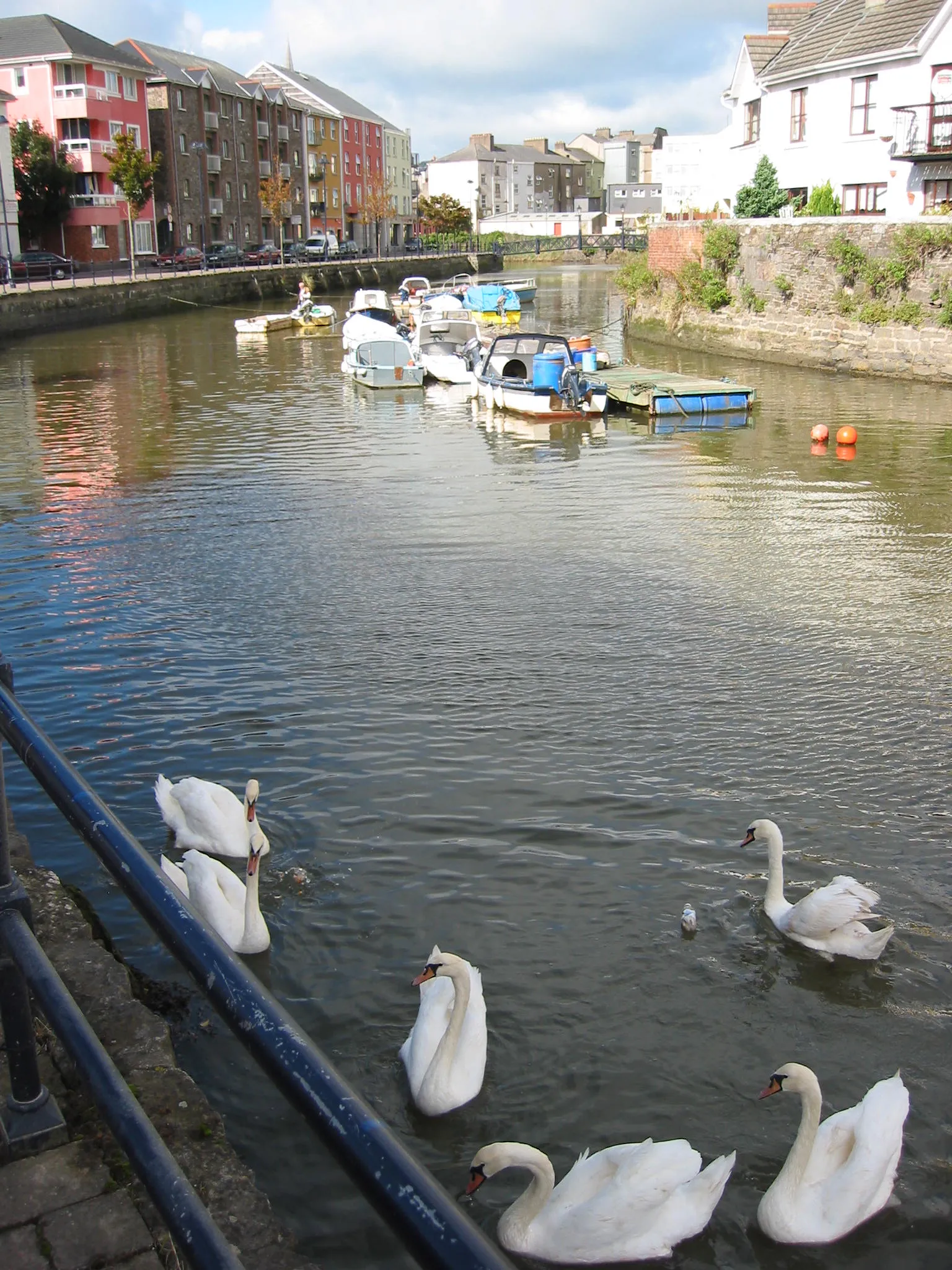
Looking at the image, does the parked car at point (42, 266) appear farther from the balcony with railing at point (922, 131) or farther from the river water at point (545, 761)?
the river water at point (545, 761)

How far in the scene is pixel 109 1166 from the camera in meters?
3.22

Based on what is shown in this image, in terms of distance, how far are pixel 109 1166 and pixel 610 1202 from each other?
2.10 metres

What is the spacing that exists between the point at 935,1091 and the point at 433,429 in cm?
2126

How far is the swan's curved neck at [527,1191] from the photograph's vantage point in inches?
174

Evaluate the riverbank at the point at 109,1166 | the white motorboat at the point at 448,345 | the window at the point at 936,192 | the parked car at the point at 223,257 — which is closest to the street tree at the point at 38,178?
the parked car at the point at 223,257

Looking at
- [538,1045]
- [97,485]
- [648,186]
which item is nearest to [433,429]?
[97,485]

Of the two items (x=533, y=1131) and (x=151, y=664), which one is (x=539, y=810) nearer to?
(x=533, y=1131)

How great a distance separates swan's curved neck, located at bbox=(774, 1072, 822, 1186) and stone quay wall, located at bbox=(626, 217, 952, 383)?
90.9 ft

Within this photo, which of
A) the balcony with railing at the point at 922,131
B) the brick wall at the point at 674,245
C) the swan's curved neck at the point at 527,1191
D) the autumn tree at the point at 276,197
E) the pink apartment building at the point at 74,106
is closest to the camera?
the swan's curved neck at the point at 527,1191

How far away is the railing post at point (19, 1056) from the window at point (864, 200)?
3781 cm

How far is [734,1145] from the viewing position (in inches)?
206

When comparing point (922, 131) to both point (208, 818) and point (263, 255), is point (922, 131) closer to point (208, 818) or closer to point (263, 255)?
point (208, 818)

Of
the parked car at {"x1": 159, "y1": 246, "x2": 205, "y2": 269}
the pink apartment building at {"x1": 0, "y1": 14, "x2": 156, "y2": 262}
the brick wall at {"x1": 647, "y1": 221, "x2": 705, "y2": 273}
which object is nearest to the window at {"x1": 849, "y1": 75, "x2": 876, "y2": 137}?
the brick wall at {"x1": 647, "y1": 221, "x2": 705, "y2": 273}

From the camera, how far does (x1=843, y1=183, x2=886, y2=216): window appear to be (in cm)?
3631
